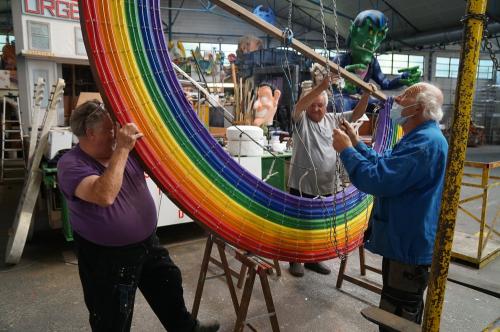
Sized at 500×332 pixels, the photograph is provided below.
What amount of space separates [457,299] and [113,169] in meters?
2.69

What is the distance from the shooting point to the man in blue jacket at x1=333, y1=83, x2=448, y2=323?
152cm

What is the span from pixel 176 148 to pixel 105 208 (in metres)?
0.35

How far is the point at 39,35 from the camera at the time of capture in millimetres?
6023

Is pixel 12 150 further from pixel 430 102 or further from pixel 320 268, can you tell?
pixel 430 102

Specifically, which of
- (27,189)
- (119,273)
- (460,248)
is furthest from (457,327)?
(27,189)

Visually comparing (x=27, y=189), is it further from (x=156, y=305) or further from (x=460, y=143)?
(x=460, y=143)

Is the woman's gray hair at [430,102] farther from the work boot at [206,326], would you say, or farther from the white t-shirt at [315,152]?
the work boot at [206,326]

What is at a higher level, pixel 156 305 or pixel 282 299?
pixel 156 305

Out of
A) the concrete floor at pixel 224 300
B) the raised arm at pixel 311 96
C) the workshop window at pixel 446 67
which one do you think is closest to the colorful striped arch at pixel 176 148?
the raised arm at pixel 311 96

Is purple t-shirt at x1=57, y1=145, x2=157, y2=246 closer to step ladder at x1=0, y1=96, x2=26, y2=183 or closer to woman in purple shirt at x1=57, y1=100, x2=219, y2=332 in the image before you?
woman in purple shirt at x1=57, y1=100, x2=219, y2=332

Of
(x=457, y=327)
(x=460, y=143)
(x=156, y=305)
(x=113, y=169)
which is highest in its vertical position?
(x=460, y=143)

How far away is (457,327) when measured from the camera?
7.83 feet

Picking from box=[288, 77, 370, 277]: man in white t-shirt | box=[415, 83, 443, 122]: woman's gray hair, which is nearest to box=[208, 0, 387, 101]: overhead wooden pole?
box=[415, 83, 443, 122]: woman's gray hair

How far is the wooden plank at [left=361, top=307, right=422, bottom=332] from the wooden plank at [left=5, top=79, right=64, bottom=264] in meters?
2.94
